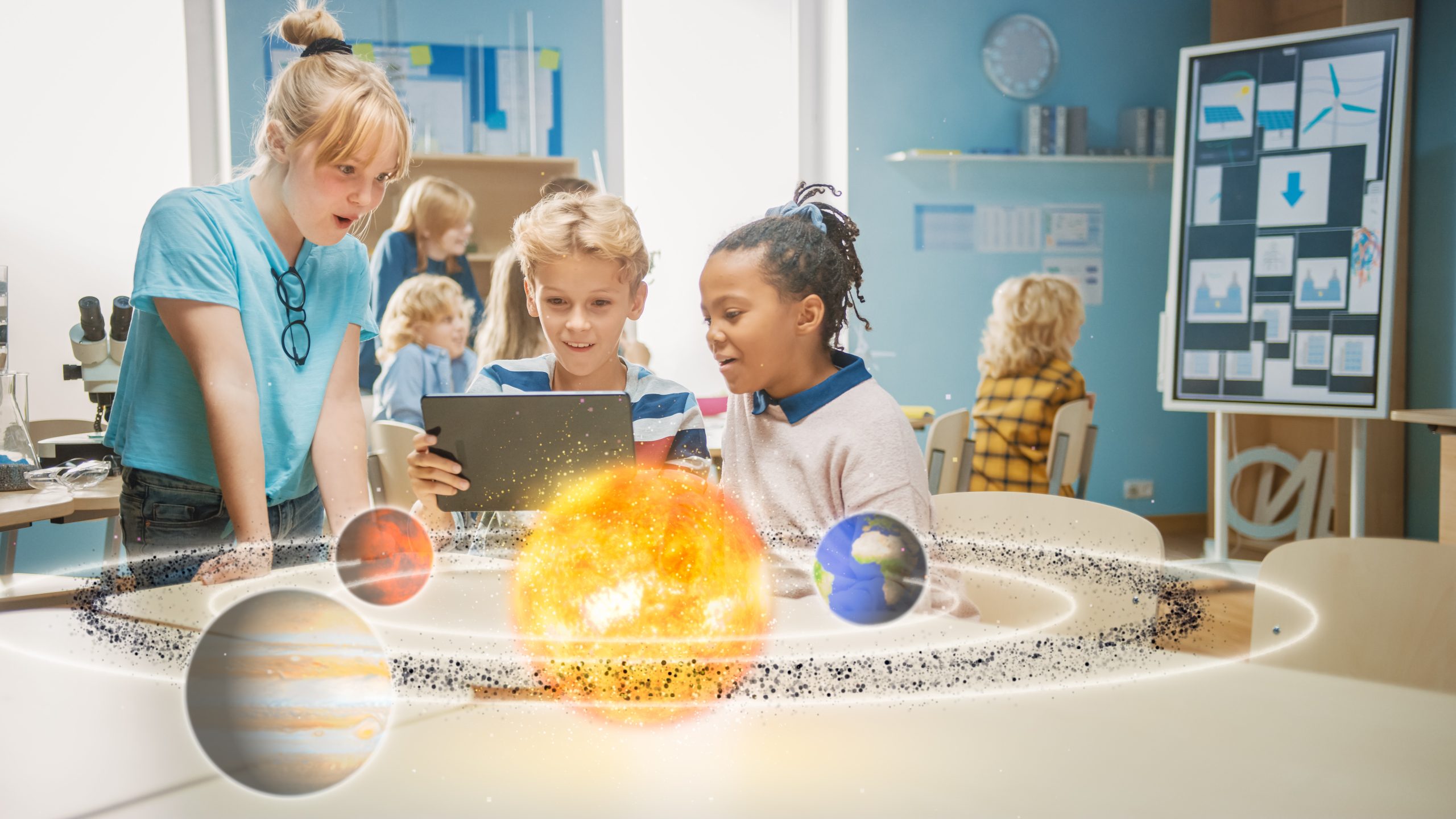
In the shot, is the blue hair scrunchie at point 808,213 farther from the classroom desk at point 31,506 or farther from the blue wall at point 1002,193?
the blue wall at point 1002,193

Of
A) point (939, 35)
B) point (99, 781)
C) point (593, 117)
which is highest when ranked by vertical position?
point (939, 35)

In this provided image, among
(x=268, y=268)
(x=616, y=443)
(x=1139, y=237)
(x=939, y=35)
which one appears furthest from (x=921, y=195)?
(x=616, y=443)

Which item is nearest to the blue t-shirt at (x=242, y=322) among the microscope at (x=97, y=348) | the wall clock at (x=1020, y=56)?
the microscope at (x=97, y=348)

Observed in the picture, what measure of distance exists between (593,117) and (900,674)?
12.6 ft

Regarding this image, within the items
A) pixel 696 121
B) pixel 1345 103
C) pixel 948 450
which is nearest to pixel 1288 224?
pixel 1345 103

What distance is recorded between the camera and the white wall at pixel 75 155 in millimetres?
2400

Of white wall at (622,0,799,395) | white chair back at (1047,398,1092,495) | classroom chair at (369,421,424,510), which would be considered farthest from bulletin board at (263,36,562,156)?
white chair back at (1047,398,1092,495)

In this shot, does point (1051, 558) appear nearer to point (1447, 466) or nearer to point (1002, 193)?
point (1447, 466)

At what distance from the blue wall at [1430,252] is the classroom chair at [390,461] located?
3.64 meters

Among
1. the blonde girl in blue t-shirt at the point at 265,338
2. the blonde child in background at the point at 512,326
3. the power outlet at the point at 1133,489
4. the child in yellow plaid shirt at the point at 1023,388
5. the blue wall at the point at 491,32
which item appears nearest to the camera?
the blonde girl in blue t-shirt at the point at 265,338

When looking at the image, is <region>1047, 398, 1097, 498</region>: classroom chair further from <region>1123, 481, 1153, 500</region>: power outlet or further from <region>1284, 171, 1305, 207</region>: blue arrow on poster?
<region>1123, 481, 1153, 500</region>: power outlet

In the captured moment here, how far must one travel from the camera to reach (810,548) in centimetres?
60

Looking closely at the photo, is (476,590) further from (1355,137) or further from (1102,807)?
(1355,137)

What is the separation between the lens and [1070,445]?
2.95m
